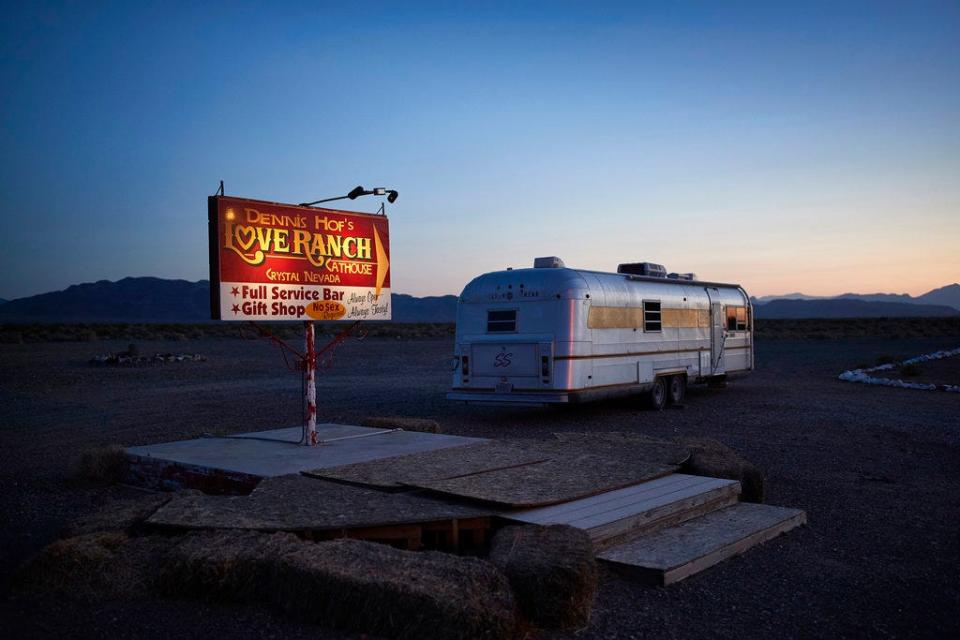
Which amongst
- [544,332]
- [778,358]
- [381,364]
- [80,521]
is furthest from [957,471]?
[778,358]

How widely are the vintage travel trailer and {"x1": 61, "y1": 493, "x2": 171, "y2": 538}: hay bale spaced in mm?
7580

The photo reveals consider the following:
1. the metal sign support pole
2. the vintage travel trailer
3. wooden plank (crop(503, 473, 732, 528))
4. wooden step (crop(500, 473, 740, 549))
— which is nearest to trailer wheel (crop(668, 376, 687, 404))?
the vintage travel trailer

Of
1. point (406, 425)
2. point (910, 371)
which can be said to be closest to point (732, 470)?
point (406, 425)

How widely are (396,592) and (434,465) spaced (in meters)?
3.16

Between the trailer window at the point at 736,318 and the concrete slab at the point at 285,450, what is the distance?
10.6 m

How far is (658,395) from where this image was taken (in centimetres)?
1527

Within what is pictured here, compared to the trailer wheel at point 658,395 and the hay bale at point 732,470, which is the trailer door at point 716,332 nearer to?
the trailer wheel at point 658,395

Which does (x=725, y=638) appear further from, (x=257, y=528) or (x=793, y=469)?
(x=793, y=469)

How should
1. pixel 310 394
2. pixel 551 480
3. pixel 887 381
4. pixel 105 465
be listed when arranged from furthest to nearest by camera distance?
pixel 887 381, pixel 310 394, pixel 105 465, pixel 551 480

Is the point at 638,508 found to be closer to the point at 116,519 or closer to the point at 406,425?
the point at 116,519

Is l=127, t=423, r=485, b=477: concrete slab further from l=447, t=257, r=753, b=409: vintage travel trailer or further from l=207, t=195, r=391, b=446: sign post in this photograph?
l=447, t=257, r=753, b=409: vintage travel trailer

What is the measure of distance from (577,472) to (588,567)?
103 inches

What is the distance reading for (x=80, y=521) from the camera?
5742mm

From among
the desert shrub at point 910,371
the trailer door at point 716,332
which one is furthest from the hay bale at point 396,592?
the desert shrub at point 910,371
